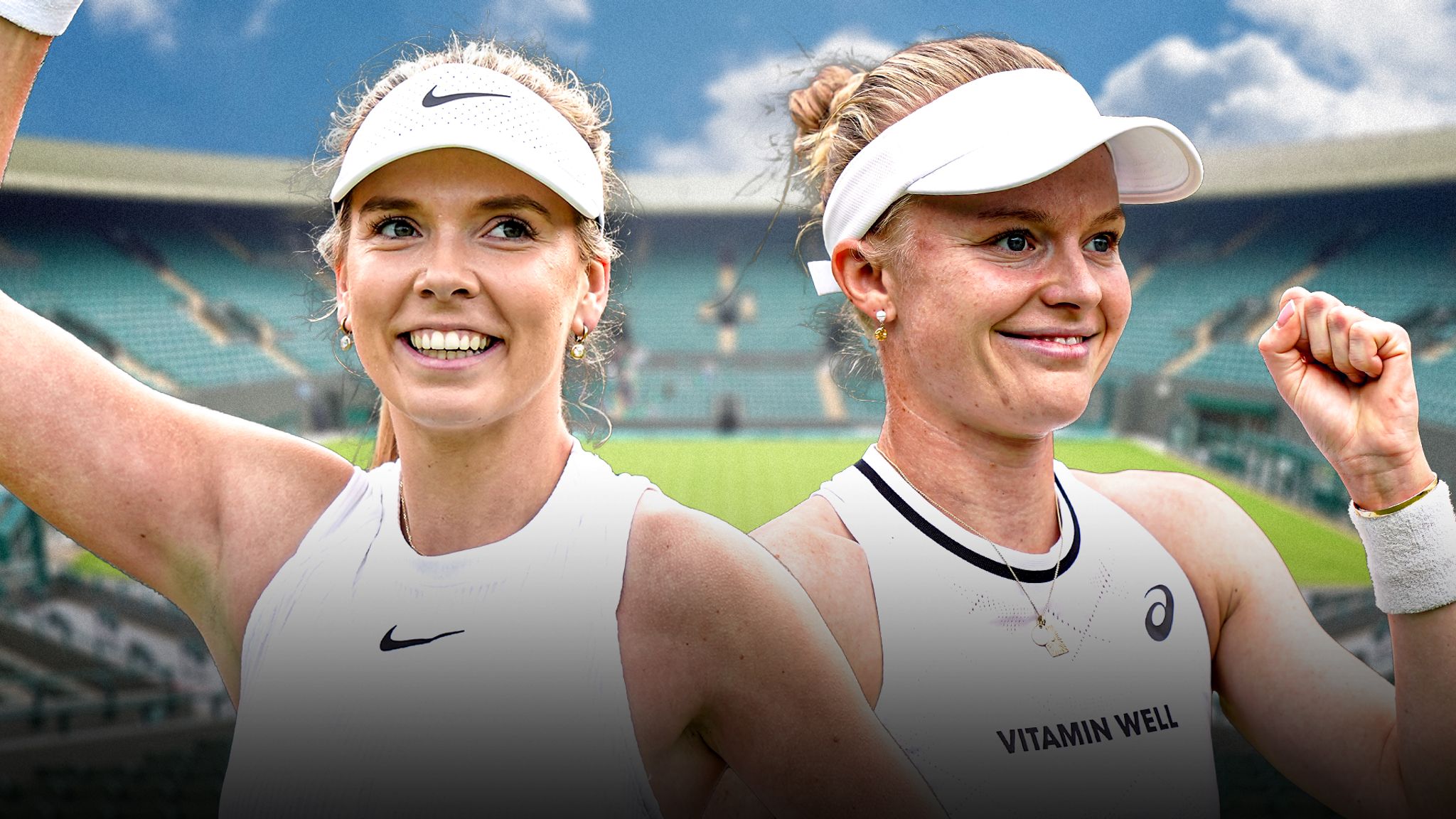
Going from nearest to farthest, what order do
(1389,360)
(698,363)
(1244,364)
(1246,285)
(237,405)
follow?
(1389,360) → (1244,364) → (237,405) → (1246,285) → (698,363)

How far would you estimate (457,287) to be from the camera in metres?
1.53

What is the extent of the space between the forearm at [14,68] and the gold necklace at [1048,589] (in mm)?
1660

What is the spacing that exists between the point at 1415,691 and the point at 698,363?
3003 centimetres

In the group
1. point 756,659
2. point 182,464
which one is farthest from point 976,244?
point 182,464

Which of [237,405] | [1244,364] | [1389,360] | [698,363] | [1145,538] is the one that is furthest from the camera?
[698,363]

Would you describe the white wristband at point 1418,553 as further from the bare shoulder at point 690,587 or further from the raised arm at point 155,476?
the raised arm at point 155,476

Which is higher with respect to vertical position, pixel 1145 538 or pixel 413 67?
pixel 413 67

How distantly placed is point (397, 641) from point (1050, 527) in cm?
133

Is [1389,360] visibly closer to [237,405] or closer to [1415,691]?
[1415,691]

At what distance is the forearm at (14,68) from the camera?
1484mm

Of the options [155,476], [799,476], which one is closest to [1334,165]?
[799,476]

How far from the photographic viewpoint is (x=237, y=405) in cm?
2242

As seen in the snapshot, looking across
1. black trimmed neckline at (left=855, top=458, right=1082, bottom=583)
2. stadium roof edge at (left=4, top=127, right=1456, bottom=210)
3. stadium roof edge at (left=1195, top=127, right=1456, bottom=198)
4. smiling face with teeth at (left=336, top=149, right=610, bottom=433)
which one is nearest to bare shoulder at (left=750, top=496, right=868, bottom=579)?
black trimmed neckline at (left=855, top=458, right=1082, bottom=583)

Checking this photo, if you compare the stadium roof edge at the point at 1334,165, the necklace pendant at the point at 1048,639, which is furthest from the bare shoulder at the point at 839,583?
the stadium roof edge at the point at 1334,165
